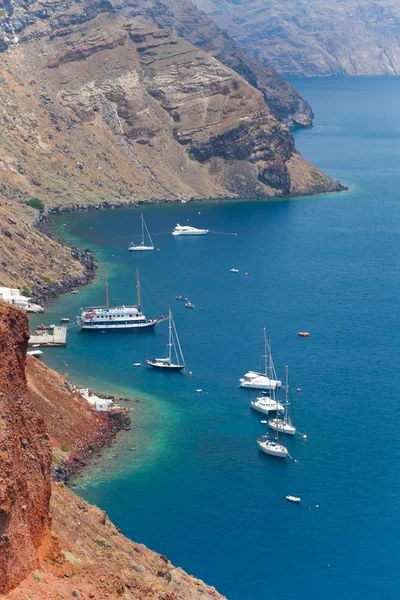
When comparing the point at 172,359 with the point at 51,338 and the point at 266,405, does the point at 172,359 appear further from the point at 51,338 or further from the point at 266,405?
the point at 266,405

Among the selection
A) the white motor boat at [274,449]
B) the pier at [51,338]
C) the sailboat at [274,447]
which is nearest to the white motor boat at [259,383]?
the sailboat at [274,447]

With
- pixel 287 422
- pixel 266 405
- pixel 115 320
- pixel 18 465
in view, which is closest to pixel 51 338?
pixel 115 320

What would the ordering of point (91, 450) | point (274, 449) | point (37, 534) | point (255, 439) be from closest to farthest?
point (37, 534), point (91, 450), point (274, 449), point (255, 439)

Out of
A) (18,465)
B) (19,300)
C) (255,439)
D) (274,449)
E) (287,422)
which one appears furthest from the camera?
(19,300)

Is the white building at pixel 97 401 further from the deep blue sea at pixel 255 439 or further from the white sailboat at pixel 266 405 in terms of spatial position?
the white sailboat at pixel 266 405

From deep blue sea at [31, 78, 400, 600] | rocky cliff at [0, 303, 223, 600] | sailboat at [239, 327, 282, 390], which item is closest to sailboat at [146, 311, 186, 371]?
deep blue sea at [31, 78, 400, 600]

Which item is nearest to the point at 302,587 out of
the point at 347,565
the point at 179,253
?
the point at 347,565

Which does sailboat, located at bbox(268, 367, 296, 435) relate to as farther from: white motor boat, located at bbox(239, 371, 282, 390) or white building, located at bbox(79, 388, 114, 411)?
white building, located at bbox(79, 388, 114, 411)
